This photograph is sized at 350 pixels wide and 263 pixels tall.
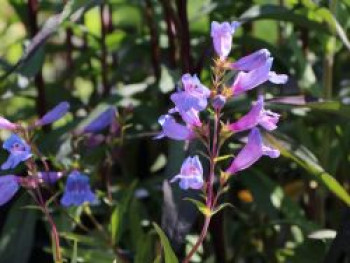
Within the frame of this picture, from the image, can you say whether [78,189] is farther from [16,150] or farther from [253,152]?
[253,152]

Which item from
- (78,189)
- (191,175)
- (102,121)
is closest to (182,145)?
(102,121)

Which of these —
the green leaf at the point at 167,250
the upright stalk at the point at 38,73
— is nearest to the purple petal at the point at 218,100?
the green leaf at the point at 167,250

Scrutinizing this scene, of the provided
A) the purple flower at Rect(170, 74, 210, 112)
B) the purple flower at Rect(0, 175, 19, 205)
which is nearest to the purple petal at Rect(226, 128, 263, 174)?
the purple flower at Rect(170, 74, 210, 112)

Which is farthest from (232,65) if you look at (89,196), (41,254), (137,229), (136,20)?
(136,20)

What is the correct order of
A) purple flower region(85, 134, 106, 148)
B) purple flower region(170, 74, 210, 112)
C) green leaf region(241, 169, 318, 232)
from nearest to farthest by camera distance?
purple flower region(170, 74, 210, 112)
purple flower region(85, 134, 106, 148)
green leaf region(241, 169, 318, 232)

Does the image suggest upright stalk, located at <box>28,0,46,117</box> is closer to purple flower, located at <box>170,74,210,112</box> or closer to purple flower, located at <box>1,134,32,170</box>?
purple flower, located at <box>1,134,32,170</box>

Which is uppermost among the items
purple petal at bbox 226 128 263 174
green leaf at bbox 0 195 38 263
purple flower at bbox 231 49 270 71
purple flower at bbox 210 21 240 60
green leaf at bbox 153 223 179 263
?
purple flower at bbox 210 21 240 60
